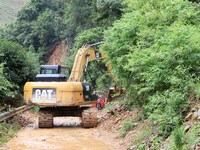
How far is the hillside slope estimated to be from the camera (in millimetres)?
72325

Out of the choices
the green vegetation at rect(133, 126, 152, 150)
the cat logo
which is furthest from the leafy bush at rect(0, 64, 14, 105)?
the green vegetation at rect(133, 126, 152, 150)

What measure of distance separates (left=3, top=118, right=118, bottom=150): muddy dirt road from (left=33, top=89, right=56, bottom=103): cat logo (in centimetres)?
128

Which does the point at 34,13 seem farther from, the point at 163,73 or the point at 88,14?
the point at 163,73

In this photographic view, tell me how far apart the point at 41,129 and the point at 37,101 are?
1170 mm

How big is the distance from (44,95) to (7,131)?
8.98 feet

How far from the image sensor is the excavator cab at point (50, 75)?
618 inches

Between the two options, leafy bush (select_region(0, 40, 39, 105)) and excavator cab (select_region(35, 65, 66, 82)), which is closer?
excavator cab (select_region(35, 65, 66, 82))

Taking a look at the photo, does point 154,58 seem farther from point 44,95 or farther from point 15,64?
point 15,64

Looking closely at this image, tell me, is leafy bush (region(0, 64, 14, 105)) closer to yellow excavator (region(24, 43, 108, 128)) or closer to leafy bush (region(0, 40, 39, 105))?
yellow excavator (region(24, 43, 108, 128))

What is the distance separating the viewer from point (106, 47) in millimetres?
13203

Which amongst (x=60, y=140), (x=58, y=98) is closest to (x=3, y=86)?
(x=58, y=98)

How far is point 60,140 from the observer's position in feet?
37.0

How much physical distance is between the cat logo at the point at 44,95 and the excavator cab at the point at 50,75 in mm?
1231

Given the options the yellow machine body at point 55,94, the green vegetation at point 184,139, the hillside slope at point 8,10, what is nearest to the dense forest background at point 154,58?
the green vegetation at point 184,139
